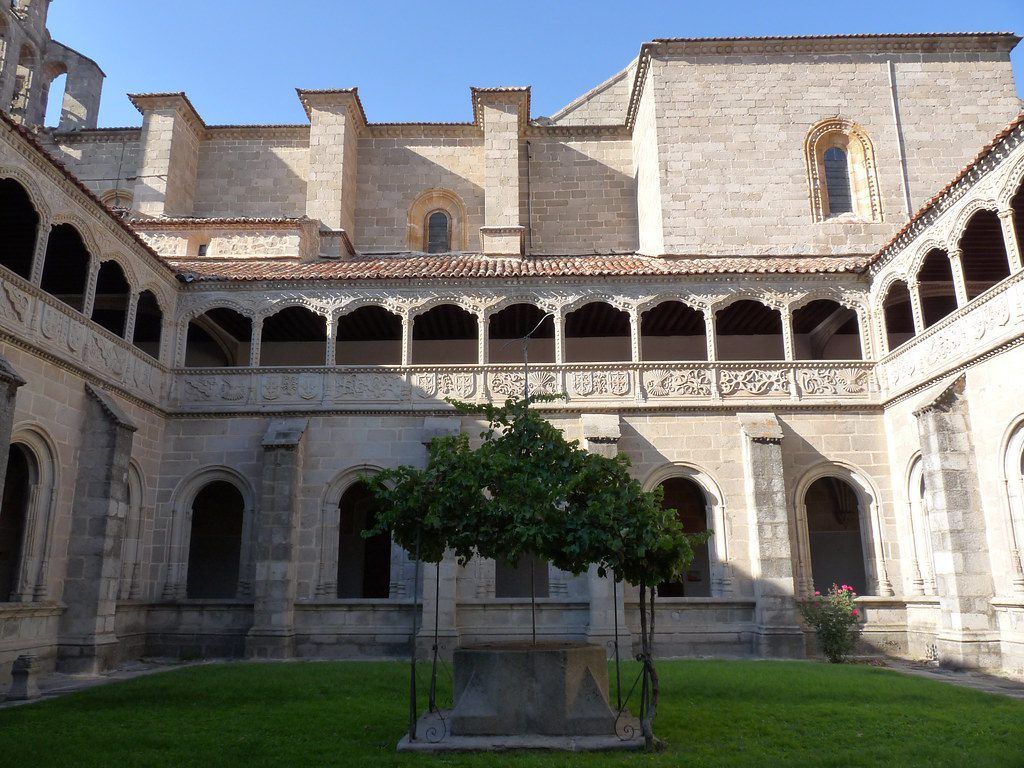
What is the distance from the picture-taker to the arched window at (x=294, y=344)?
20609 mm

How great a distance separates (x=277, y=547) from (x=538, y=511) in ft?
33.4

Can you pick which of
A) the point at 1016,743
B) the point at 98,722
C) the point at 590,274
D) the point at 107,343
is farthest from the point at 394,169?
the point at 1016,743

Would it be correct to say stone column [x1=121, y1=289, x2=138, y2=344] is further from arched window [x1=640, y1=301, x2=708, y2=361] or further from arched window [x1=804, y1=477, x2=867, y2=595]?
arched window [x1=804, y1=477, x2=867, y2=595]

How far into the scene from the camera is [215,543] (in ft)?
70.1

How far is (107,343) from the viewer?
15.6 m

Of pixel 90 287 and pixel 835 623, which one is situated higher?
pixel 90 287

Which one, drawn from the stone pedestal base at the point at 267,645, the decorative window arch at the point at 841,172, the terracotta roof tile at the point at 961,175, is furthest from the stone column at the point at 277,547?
the decorative window arch at the point at 841,172

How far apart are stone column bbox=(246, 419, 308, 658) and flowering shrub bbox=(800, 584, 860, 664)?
10.8 meters

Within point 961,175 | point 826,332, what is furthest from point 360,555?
point 961,175

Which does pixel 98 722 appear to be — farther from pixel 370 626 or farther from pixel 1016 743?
pixel 1016 743

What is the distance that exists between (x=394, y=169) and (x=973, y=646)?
20.4m

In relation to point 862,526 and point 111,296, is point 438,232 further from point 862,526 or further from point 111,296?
point 862,526

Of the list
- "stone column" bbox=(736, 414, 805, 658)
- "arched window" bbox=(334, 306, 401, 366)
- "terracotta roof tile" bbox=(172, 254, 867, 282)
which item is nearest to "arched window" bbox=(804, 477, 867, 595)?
"stone column" bbox=(736, 414, 805, 658)

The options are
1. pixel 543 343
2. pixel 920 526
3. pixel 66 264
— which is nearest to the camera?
pixel 920 526
